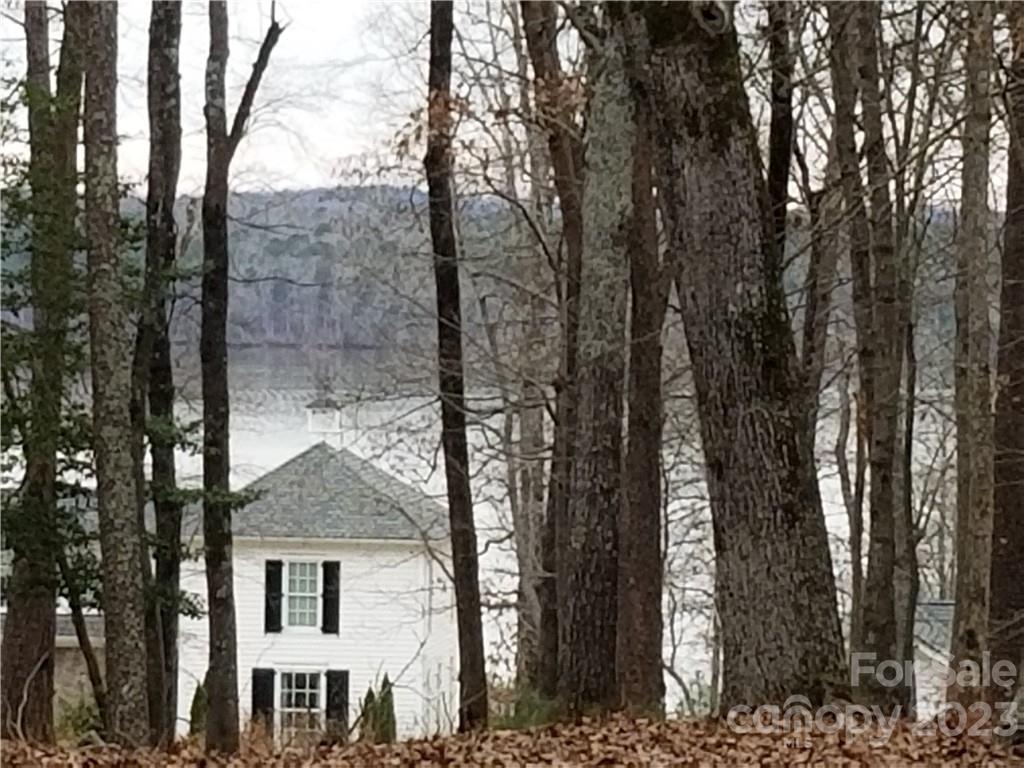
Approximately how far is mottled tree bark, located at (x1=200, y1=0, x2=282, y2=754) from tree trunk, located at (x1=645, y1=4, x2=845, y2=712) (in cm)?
533

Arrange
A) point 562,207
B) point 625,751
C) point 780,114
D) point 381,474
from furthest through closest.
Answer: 1. point 381,474
2. point 562,207
3. point 780,114
4. point 625,751

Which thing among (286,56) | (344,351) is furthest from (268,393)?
(286,56)

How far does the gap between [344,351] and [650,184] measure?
7.02 meters

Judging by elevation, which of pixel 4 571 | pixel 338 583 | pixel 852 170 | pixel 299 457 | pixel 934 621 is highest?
pixel 852 170

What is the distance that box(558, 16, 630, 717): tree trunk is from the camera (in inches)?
323

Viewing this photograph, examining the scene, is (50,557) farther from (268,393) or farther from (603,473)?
(268,393)


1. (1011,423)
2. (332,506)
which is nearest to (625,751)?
(1011,423)

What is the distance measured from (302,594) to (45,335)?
11526mm

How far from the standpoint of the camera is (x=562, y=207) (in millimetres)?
11422

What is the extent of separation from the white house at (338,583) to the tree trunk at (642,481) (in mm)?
11824

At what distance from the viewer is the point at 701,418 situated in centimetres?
555

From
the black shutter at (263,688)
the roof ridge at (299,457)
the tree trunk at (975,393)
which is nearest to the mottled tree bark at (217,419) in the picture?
the tree trunk at (975,393)

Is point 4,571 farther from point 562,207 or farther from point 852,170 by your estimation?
point 852,170

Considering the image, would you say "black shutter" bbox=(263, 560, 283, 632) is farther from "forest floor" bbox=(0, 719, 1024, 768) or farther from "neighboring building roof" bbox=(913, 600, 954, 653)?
"forest floor" bbox=(0, 719, 1024, 768)
